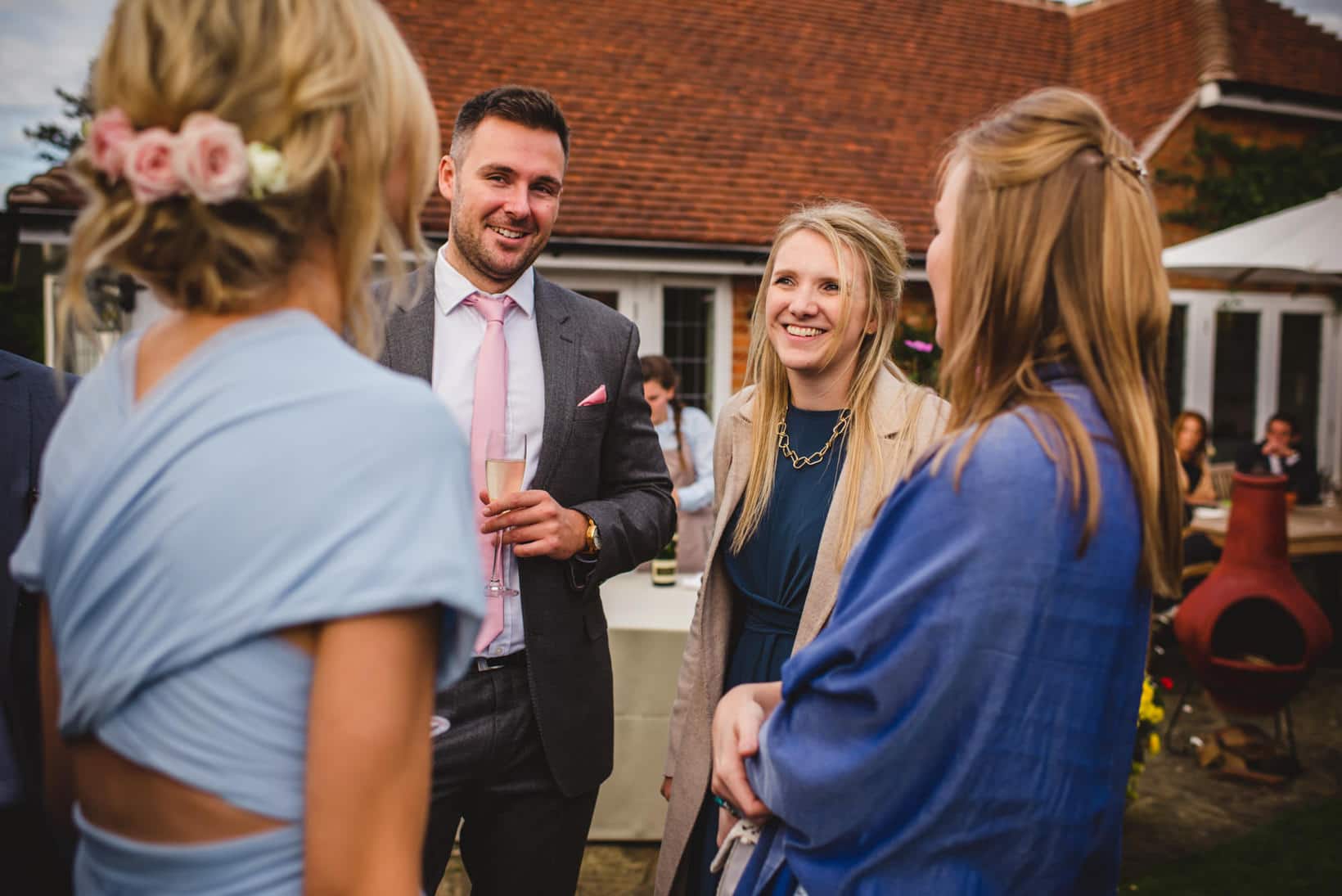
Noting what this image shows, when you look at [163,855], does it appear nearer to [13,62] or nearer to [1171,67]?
[13,62]

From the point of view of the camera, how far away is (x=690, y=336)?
9.60 metres

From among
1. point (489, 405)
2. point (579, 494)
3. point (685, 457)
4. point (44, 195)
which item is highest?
point (44, 195)

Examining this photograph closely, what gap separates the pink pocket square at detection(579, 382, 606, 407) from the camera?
2.25 m

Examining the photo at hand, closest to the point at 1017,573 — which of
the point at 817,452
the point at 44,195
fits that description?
the point at 817,452

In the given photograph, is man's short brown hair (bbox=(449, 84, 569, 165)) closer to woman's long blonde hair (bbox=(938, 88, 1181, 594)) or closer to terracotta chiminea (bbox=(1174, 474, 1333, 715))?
woman's long blonde hair (bbox=(938, 88, 1181, 594))

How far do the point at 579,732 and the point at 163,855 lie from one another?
4.49ft

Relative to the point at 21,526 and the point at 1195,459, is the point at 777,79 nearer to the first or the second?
the point at 1195,459

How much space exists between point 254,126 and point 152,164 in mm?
95

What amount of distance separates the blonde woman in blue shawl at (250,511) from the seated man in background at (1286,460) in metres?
8.75

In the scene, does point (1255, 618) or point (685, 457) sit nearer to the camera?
point (1255, 618)

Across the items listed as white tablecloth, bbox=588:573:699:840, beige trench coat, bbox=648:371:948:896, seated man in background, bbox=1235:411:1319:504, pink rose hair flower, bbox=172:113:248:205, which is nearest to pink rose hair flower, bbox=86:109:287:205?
pink rose hair flower, bbox=172:113:248:205

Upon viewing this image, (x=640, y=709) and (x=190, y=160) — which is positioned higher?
(x=190, y=160)

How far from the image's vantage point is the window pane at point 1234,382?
11.1 meters

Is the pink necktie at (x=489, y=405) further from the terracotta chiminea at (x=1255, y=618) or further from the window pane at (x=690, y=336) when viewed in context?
the window pane at (x=690, y=336)
